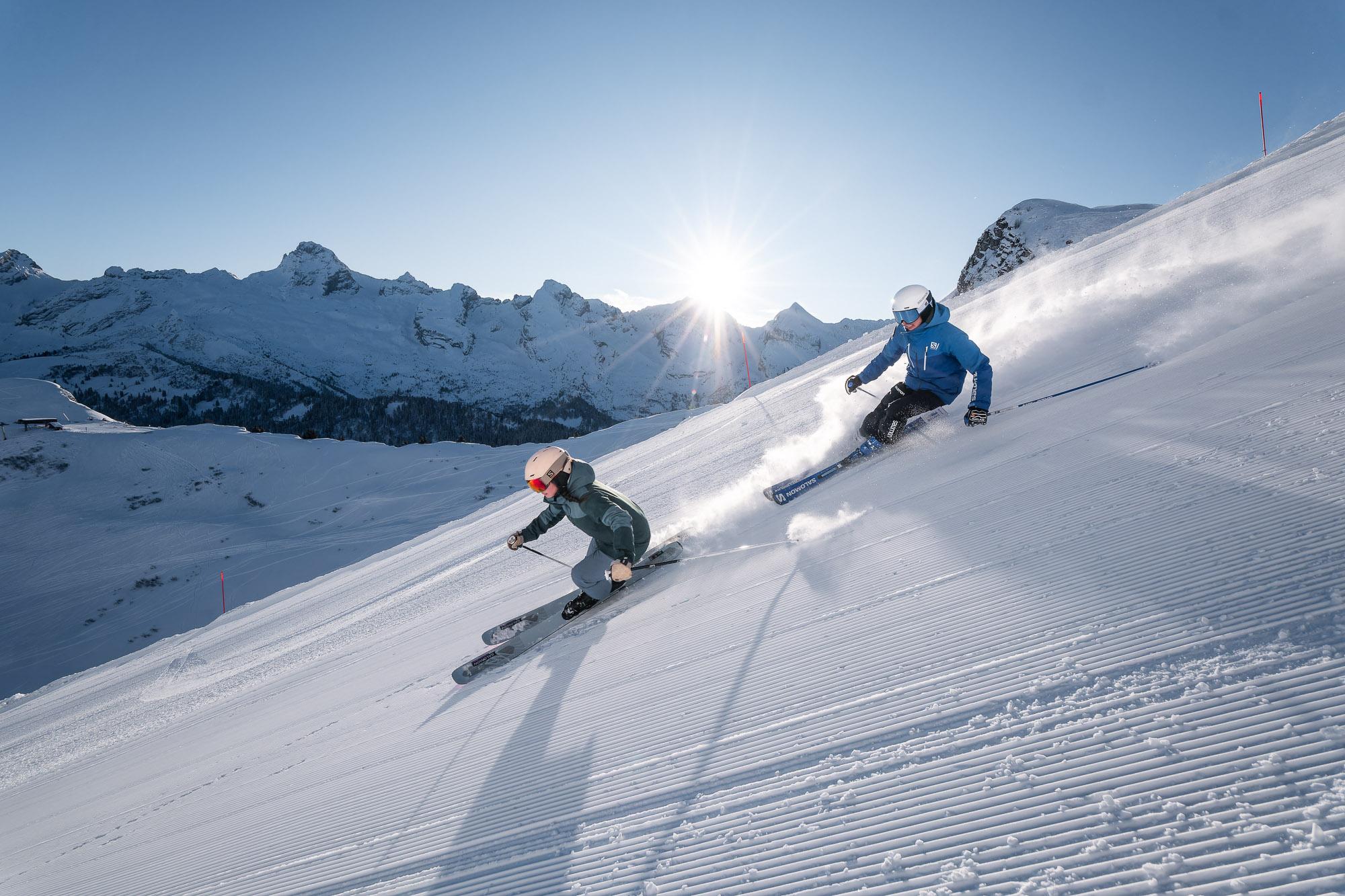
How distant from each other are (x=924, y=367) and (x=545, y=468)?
4410 millimetres

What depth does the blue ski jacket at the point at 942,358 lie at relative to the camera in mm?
6371

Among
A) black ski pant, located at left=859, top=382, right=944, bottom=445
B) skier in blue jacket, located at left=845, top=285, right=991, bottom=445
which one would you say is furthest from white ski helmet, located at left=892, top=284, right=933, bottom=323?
black ski pant, located at left=859, top=382, right=944, bottom=445

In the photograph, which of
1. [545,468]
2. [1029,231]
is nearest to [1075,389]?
[545,468]

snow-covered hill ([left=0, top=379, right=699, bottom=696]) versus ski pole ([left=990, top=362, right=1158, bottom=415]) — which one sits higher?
snow-covered hill ([left=0, top=379, right=699, bottom=696])

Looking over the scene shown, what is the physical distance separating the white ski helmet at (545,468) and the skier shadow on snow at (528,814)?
1.67 m

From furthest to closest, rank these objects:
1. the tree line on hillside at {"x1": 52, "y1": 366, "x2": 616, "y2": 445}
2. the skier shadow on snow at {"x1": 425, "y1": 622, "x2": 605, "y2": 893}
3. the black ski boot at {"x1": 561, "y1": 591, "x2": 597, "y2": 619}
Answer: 1. the tree line on hillside at {"x1": 52, "y1": 366, "x2": 616, "y2": 445}
2. the black ski boot at {"x1": 561, "y1": 591, "x2": 597, "y2": 619}
3. the skier shadow on snow at {"x1": 425, "y1": 622, "x2": 605, "y2": 893}

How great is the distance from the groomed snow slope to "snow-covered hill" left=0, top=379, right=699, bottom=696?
927 inches

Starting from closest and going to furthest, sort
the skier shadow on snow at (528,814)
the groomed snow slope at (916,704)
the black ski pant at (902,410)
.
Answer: the groomed snow slope at (916,704)
the skier shadow on snow at (528,814)
the black ski pant at (902,410)

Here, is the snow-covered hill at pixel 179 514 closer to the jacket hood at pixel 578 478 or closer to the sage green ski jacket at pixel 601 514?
the sage green ski jacket at pixel 601 514

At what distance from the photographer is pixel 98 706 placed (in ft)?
36.2

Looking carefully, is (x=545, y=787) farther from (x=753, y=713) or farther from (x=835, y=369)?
(x=835, y=369)

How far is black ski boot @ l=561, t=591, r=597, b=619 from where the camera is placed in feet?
17.9

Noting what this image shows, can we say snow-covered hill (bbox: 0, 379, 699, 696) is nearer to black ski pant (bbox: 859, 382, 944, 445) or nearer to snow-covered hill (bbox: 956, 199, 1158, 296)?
black ski pant (bbox: 859, 382, 944, 445)

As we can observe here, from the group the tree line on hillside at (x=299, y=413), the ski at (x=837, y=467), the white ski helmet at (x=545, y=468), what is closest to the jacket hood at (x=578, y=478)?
the white ski helmet at (x=545, y=468)
